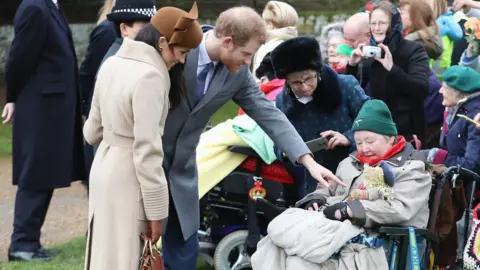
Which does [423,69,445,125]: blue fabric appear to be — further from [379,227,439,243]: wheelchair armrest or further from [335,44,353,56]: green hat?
[379,227,439,243]: wheelchair armrest

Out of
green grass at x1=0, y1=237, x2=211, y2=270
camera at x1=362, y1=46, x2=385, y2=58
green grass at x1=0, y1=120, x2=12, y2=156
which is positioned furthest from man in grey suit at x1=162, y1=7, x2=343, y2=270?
green grass at x1=0, y1=120, x2=12, y2=156

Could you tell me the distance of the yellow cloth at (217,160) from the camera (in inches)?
198

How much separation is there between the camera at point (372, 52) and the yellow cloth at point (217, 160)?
3.51 feet

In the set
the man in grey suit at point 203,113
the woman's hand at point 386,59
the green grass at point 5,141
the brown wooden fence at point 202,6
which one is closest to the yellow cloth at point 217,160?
the man in grey suit at point 203,113

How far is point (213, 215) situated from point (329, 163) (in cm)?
88

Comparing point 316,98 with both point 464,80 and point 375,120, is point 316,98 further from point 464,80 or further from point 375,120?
point 464,80

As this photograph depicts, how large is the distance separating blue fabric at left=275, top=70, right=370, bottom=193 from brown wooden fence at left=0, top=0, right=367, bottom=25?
968 centimetres

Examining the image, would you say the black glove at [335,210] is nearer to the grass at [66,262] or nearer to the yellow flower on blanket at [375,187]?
the yellow flower on blanket at [375,187]

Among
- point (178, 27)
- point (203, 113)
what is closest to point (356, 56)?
point (203, 113)

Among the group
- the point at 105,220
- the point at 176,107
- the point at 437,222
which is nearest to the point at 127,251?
the point at 105,220

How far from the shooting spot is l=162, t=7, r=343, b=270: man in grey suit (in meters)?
3.73

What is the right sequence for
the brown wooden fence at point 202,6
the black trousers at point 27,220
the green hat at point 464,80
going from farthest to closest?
the brown wooden fence at point 202,6 → the black trousers at point 27,220 → the green hat at point 464,80

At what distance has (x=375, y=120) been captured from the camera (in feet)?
14.4

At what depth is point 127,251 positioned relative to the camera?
11.6 feet
